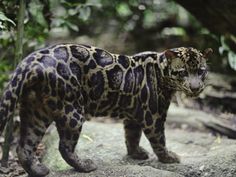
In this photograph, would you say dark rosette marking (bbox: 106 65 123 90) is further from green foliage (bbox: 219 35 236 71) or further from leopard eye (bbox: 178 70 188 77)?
green foliage (bbox: 219 35 236 71)

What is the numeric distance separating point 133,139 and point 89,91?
915 mm

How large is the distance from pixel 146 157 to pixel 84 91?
3.84ft

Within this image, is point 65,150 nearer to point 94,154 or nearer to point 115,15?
point 94,154

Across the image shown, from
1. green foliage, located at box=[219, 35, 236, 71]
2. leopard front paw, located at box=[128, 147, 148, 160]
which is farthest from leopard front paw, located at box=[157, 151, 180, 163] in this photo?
green foliage, located at box=[219, 35, 236, 71]

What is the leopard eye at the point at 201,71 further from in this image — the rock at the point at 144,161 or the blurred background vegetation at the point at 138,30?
the blurred background vegetation at the point at 138,30

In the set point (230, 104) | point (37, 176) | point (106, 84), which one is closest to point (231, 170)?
point (106, 84)

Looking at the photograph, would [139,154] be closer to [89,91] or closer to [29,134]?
[89,91]

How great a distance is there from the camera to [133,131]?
4.99 m

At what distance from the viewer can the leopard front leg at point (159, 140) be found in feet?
15.5

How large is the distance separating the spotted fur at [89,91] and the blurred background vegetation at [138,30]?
58.2 inches

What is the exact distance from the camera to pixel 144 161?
5.09 m

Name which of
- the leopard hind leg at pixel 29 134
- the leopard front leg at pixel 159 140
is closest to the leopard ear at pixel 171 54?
the leopard front leg at pixel 159 140

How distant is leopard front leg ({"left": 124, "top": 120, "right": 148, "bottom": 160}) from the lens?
4984mm

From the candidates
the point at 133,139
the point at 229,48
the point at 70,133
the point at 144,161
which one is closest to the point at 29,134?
the point at 70,133
